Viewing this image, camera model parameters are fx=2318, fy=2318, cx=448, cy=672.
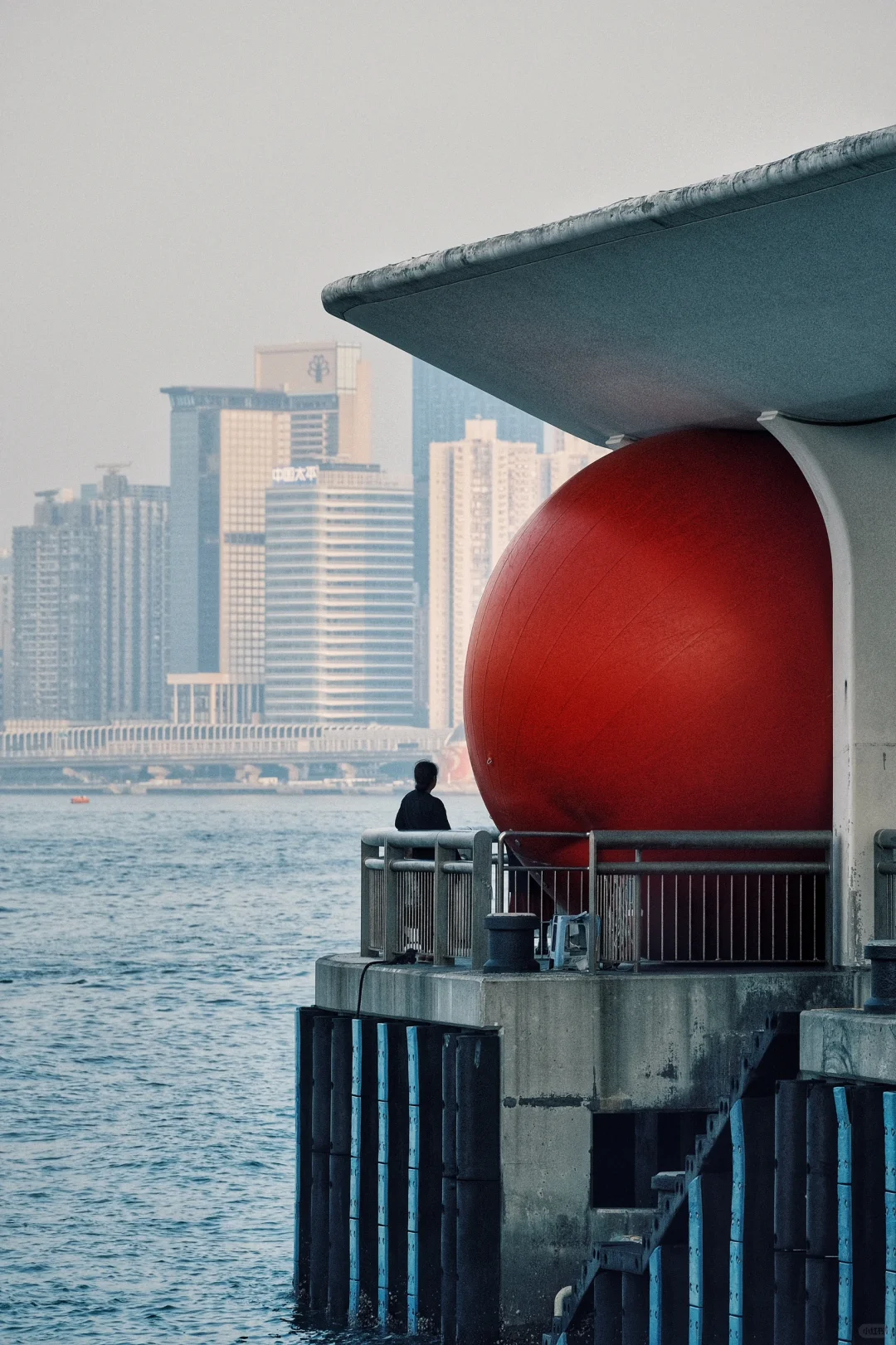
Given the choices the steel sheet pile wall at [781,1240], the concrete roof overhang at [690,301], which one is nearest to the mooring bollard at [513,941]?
the steel sheet pile wall at [781,1240]

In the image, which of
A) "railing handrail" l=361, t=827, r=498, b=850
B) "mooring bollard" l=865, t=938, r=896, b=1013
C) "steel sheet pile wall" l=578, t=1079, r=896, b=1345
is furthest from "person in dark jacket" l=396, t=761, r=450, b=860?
"mooring bollard" l=865, t=938, r=896, b=1013

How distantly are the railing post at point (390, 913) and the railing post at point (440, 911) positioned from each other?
28.3 inches

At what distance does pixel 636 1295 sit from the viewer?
1495 cm

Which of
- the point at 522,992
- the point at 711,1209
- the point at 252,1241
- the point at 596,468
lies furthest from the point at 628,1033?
the point at 252,1241

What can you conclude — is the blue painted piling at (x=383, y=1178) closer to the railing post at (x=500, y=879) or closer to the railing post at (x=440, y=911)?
the railing post at (x=440, y=911)

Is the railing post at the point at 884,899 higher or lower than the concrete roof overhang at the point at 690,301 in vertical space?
lower

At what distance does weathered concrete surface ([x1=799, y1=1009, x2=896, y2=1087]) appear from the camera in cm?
1384

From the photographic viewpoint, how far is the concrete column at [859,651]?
1688 centimetres

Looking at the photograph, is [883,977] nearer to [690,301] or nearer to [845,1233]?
[845,1233]

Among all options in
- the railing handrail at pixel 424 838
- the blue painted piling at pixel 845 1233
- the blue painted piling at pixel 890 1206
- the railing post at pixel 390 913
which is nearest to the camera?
the blue painted piling at pixel 890 1206

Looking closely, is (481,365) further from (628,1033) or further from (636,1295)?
(636,1295)

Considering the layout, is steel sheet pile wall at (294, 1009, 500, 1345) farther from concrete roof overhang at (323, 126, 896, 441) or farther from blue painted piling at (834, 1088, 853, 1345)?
concrete roof overhang at (323, 126, 896, 441)

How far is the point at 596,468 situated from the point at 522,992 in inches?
210

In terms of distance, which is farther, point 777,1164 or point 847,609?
point 847,609
